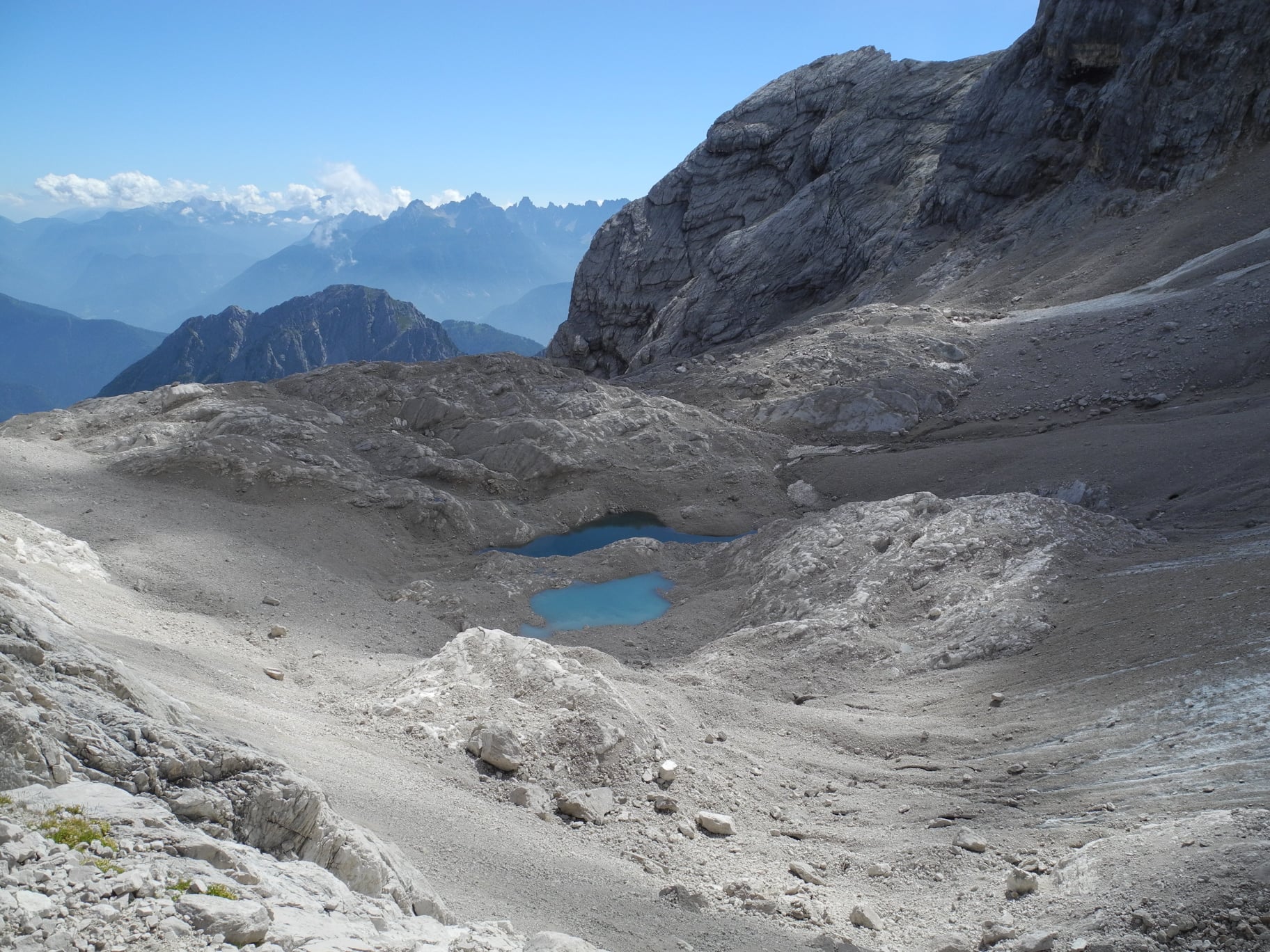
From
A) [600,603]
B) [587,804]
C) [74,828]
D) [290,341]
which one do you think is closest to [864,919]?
[587,804]

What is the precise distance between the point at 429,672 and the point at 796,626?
750 cm

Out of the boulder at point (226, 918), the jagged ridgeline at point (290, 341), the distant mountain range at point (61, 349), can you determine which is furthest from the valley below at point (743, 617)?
the distant mountain range at point (61, 349)

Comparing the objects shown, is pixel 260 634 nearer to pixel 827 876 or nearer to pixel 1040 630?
pixel 827 876

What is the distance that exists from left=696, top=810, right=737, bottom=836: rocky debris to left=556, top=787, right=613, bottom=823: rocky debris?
42.4 inches

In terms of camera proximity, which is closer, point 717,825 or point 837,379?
point 717,825

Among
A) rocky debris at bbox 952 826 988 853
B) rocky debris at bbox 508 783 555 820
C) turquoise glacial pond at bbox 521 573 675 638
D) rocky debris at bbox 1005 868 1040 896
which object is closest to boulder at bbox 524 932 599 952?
rocky debris at bbox 508 783 555 820

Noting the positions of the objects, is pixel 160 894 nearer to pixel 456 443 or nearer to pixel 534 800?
pixel 534 800

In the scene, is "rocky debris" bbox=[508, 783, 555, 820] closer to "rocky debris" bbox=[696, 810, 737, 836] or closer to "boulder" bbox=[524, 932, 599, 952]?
"rocky debris" bbox=[696, 810, 737, 836]

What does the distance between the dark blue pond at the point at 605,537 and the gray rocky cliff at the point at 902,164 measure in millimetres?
26769

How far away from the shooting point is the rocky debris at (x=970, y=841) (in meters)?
9.14

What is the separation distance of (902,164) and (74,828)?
2266 inches

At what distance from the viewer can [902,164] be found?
179ft

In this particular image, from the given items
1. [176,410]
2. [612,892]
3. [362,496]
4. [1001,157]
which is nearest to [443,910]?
[612,892]

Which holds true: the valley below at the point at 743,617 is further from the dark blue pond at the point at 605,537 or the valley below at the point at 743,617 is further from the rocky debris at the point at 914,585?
the dark blue pond at the point at 605,537
